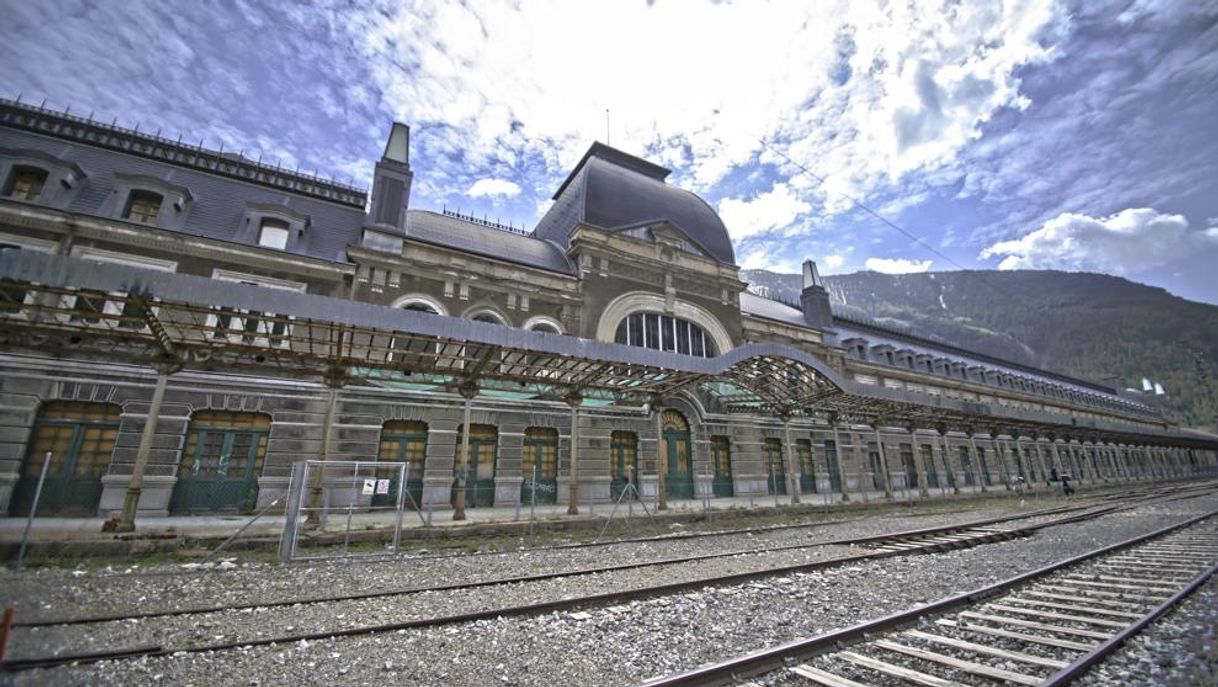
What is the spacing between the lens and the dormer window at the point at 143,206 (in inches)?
610

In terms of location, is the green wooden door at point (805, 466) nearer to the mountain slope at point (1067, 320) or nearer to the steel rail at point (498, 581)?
the steel rail at point (498, 581)

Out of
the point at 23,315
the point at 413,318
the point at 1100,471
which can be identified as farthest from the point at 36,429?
the point at 1100,471

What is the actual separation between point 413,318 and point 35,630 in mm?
7180

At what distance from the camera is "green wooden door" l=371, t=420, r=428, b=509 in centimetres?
1703

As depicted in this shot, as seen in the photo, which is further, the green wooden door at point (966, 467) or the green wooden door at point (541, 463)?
the green wooden door at point (966, 467)

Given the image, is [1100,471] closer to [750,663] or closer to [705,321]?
[705,321]

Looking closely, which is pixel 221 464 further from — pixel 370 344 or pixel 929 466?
pixel 929 466

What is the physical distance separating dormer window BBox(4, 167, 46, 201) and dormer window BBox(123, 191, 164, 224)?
6.39 feet

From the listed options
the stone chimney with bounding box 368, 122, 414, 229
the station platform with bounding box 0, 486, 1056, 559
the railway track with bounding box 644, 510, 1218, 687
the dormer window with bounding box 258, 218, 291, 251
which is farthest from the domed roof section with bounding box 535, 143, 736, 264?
the railway track with bounding box 644, 510, 1218, 687

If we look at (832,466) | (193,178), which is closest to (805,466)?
(832,466)

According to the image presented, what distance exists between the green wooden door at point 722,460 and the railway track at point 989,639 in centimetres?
1566

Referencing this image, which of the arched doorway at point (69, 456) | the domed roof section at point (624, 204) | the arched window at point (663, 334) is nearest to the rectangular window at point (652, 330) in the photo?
the arched window at point (663, 334)

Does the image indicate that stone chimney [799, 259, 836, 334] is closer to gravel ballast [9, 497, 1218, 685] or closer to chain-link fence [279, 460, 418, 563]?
gravel ballast [9, 497, 1218, 685]

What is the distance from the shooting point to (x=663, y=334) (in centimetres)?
2339
